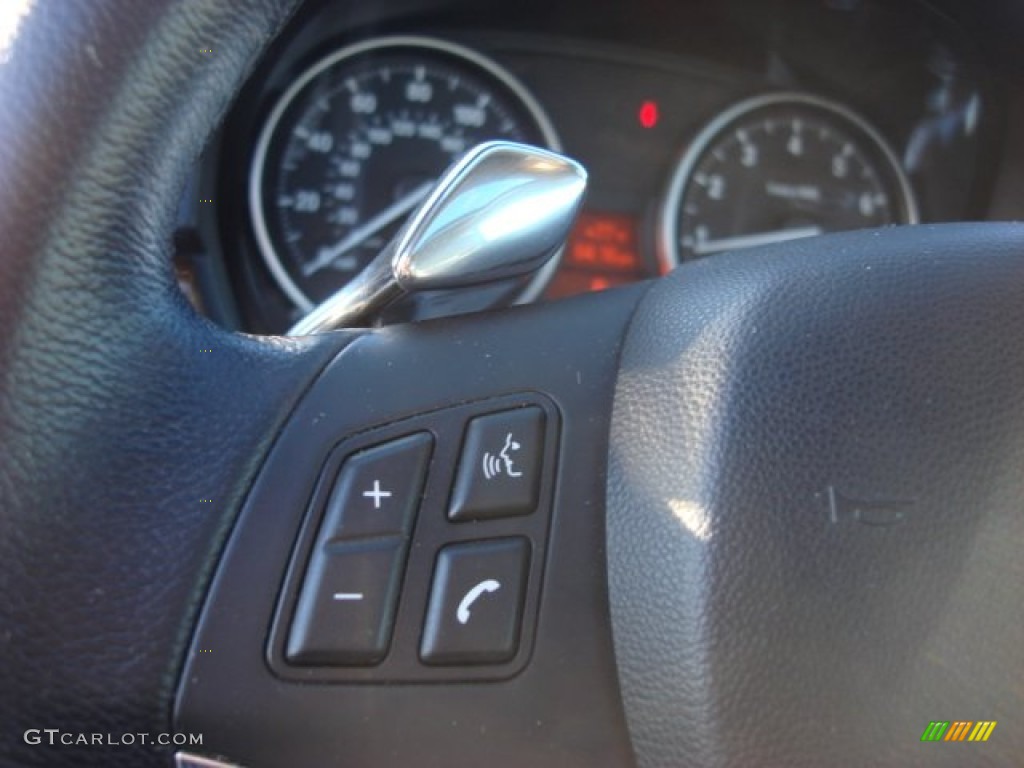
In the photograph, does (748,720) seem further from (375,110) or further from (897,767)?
(375,110)

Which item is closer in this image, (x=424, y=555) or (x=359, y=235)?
(x=424, y=555)

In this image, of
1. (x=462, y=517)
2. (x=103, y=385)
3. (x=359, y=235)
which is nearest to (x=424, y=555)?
(x=462, y=517)

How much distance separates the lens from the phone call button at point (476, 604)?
23.8 inches

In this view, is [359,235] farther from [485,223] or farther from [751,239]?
[485,223]

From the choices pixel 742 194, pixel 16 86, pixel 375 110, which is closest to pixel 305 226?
pixel 375 110

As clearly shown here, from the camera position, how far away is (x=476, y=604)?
24.1 inches

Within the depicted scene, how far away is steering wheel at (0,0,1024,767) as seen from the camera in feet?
1.88

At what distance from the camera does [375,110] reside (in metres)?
1.57

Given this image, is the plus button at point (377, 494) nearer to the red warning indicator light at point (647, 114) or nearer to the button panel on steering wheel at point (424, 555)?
the button panel on steering wheel at point (424, 555)

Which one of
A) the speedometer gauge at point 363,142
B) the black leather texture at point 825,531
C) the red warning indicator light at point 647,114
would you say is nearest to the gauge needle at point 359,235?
the speedometer gauge at point 363,142

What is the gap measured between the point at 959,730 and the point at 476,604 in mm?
234

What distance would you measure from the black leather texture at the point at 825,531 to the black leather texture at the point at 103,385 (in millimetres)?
216

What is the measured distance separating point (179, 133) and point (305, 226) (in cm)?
91

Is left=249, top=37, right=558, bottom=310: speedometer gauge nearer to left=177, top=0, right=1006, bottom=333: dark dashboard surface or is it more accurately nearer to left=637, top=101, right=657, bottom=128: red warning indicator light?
left=177, top=0, right=1006, bottom=333: dark dashboard surface
